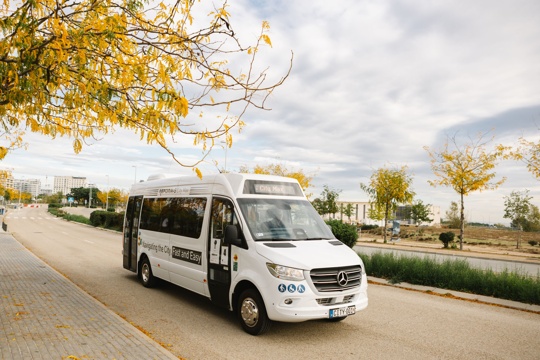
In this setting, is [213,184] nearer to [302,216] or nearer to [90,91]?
[302,216]

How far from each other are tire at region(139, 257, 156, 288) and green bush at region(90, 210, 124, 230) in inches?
980

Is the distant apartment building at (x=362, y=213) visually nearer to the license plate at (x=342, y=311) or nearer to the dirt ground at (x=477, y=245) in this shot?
the dirt ground at (x=477, y=245)

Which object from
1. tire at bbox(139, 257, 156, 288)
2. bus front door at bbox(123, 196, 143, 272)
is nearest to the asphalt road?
tire at bbox(139, 257, 156, 288)

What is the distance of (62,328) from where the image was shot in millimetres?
6156

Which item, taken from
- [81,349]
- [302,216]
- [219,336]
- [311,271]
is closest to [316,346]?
[311,271]

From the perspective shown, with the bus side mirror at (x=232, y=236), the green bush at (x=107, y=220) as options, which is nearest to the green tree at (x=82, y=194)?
the green bush at (x=107, y=220)

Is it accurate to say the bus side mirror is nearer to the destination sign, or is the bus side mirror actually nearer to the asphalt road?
the destination sign

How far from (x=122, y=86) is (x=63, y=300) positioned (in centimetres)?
490

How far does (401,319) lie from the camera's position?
7441mm

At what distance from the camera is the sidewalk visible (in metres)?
5.12

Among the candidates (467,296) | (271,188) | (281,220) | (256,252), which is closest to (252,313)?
(256,252)

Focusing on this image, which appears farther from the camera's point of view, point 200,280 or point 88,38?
point 200,280

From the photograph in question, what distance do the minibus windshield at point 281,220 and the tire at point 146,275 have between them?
4.28 meters

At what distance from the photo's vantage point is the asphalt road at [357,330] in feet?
18.6
